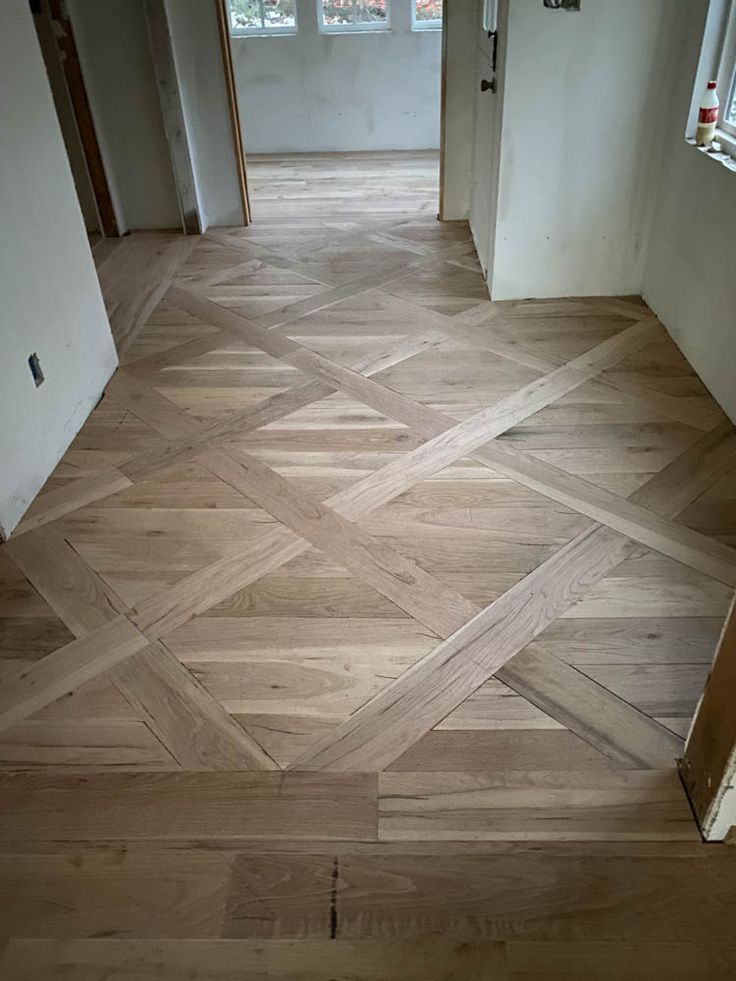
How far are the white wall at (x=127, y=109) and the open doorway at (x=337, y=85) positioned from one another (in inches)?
53.2

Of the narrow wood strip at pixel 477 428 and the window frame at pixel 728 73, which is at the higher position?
the window frame at pixel 728 73

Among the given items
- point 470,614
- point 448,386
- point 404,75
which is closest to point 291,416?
point 448,386

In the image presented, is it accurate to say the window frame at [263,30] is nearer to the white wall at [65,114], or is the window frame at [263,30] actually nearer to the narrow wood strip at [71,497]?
the white wall at [65,114]

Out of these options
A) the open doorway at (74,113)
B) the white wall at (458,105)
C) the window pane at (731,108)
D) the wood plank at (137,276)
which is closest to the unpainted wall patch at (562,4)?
the window pane at (731,108)

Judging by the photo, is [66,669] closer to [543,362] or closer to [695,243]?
[543,362]

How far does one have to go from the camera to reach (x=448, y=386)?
2.80 meters

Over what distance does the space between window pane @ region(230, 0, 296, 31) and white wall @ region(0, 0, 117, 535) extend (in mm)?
4625

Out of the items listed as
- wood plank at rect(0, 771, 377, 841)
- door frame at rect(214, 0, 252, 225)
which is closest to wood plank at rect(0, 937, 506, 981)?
wood plank at rect(0, 771, 377, 841)

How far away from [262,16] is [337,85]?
2.83 ft

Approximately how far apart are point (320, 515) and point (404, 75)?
547 cm

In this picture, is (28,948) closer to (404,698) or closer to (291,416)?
(404,698)

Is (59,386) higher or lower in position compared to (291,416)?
higher

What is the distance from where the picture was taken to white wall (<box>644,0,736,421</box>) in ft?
8.20

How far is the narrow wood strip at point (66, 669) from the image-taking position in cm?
161
